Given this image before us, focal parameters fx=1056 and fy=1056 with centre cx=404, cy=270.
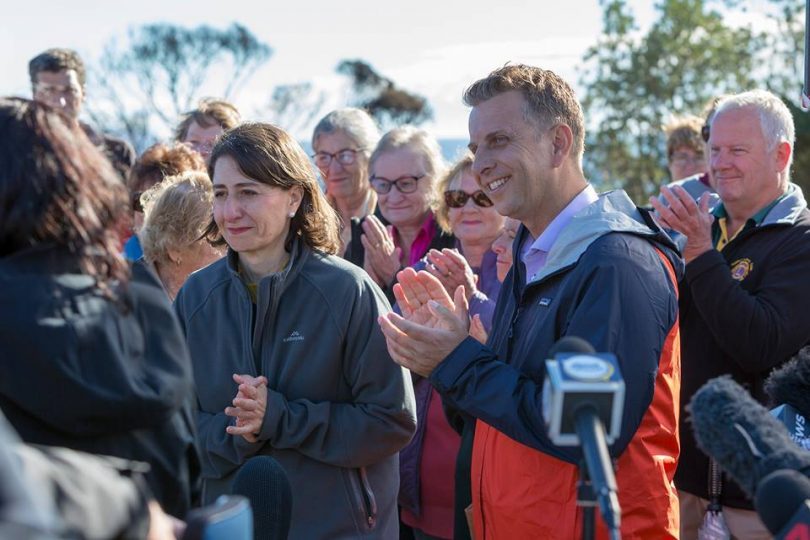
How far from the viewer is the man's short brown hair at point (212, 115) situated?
6.75 meters

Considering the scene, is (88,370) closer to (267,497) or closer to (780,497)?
(267,497)

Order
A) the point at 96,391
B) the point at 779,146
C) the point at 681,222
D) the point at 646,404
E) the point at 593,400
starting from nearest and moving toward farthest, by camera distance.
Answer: the point at 593,400
the point at 96,391
the point at 646,404
the point at 681,222
the point at 779,146

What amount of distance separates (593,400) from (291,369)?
2.07 metres

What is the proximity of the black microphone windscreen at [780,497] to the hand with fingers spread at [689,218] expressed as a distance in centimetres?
236

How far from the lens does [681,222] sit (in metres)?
4.58

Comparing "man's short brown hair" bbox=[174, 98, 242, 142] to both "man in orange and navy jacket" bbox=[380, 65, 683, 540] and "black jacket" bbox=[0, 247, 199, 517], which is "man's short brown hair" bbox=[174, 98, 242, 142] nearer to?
"man in orange and navy jacket" bbox=[380, 65, 683, 540]

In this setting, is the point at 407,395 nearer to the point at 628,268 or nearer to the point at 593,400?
the point at 628,268

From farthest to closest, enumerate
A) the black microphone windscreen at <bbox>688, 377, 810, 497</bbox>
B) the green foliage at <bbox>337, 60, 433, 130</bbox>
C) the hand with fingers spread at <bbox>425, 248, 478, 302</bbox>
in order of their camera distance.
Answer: the green foliage at <bbox>337, 60, 433, 130</bbox>
the hand with fingers spread at <bbox>425, 248, 478, 302</bbox>
the black microphone windscreen at <bbox>688, 377, 810, 497</bbox>

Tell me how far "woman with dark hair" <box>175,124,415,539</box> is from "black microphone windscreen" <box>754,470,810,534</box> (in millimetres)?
1877

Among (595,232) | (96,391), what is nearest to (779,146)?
(595,232)

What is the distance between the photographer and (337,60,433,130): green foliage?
41844mm

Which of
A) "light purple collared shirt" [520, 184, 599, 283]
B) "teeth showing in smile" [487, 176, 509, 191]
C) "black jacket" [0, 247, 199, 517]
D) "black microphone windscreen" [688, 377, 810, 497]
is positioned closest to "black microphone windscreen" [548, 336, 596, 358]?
"black microphone windscreen" [688, 377, 810, 497]

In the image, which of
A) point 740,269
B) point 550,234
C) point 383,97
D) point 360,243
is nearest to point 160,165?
point 360,243

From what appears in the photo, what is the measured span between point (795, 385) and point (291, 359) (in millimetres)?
1808
